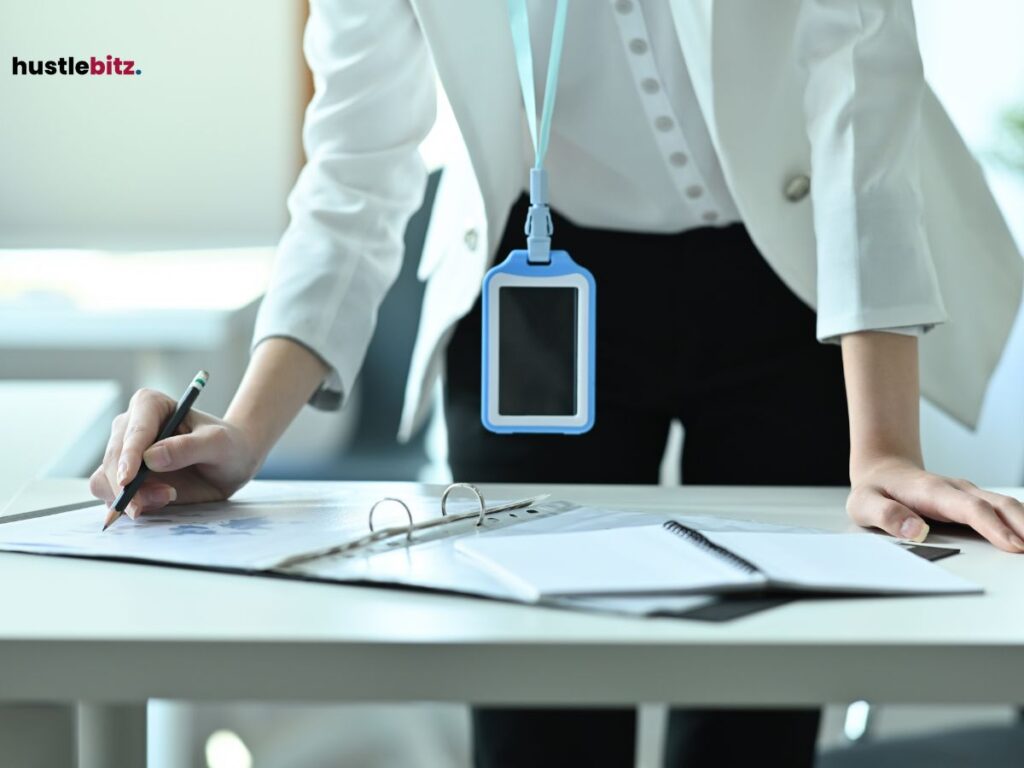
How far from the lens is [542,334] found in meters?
0.74

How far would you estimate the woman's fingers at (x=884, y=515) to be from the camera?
28.0 inches

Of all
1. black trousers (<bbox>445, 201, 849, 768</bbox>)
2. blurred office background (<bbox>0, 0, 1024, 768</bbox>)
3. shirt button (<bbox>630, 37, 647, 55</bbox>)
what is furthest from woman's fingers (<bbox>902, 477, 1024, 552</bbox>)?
blurred office background (<bbox>0, 0, 1024, 768</bbox>)

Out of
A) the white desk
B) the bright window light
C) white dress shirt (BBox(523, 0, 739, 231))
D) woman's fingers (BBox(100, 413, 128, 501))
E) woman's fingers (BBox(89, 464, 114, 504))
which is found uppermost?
white dress shirt (BBox(523, 0, 739, 231))

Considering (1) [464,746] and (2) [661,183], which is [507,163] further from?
(1) [464,746]

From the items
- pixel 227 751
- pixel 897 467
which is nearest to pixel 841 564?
pixel 897 467

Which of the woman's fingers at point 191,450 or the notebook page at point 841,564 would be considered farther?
the woman's fingers at point 191,450

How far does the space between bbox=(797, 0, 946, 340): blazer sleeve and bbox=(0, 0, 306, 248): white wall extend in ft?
6.72

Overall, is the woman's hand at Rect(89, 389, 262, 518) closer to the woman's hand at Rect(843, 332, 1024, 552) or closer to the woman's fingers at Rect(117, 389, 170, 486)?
the woman's fingers at Rect(117, 389, 170, 486)

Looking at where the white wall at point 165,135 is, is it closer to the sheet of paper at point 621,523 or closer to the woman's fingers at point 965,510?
the sheet of paper at point 621,523

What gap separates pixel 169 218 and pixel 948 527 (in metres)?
2.37

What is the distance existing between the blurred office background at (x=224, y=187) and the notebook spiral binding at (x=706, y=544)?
142 centimetres

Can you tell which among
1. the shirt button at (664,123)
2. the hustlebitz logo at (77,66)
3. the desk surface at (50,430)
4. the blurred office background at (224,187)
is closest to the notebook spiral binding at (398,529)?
the desk surface at (50,430)

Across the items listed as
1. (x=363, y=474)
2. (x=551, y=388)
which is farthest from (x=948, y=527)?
(x=363, y=474)

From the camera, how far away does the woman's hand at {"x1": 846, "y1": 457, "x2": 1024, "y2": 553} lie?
69 cm
